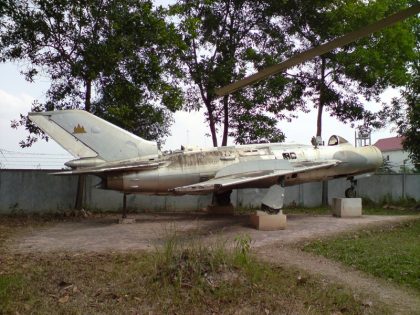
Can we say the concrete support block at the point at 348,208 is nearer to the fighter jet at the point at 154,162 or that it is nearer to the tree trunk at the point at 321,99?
the fighter jet at the point at 154,162

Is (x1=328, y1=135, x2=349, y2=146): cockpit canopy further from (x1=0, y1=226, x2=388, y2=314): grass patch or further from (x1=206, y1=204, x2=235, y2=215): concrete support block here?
(x1=0, y1=226, x2=388, y2=314): grass patch

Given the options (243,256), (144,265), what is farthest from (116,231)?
(243,256)

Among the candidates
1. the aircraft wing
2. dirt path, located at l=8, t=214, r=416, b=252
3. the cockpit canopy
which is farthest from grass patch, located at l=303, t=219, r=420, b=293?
the cockpit canopy

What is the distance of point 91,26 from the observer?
15.7m

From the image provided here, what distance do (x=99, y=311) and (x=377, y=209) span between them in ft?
54.5

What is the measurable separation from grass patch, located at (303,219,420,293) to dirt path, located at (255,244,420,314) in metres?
0.29

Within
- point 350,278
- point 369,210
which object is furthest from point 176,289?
point 369,210

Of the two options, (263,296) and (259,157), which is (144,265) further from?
(259,157)

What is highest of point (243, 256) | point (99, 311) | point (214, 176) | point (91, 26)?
point (91, 26)

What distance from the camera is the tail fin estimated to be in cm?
1338

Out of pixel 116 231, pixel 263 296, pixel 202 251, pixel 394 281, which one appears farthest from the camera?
pixel 116 231

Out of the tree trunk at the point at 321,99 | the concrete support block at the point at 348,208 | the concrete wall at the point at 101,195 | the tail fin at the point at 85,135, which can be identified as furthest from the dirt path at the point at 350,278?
the tree trunk at the point at 321,99

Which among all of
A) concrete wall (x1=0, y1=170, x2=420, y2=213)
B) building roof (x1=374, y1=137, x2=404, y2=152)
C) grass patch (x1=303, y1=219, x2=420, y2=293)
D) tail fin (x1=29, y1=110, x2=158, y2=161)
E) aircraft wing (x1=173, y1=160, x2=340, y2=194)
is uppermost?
building roof (x1=374, y1=137, x2=404, y2=152)

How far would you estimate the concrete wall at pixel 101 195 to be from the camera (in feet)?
57.3
